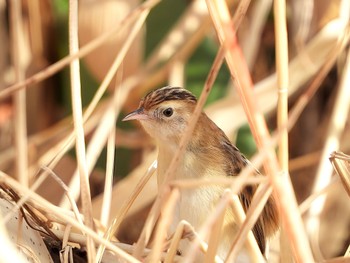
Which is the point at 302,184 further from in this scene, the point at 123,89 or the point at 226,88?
the point at 123,89

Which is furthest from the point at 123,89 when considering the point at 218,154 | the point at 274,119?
the point at 218,154

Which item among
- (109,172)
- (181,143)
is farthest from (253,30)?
(181,143)

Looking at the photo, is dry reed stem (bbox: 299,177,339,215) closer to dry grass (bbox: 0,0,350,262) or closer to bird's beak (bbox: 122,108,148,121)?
dry grass (bbox: 0,0,350,262)

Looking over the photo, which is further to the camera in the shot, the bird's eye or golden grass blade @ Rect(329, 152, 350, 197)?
the bird's eye

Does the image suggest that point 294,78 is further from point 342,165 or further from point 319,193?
point 319,193

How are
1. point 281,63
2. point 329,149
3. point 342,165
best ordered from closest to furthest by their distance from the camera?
1. point 281,63
2. point 342,165
3. point 329,149

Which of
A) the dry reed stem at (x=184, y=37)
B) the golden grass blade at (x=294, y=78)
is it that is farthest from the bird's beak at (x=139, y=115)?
the dry reed stem at (x=184, y=37)

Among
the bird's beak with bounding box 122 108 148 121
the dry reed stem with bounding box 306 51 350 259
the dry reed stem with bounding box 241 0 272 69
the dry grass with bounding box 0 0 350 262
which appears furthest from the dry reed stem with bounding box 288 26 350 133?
the dry reed stem with bounding box 241 0 272 69
